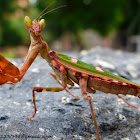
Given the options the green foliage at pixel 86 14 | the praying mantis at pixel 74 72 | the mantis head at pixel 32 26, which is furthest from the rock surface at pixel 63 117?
the green foliage at pixel 86 14

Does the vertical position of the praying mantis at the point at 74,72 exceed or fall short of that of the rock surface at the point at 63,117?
it exceeds it

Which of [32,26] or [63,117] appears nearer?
[32,26]

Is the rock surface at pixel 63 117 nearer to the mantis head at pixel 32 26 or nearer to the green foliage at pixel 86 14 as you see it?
the mantis head at pixel 32 26

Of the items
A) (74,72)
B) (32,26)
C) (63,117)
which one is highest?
(32,26)

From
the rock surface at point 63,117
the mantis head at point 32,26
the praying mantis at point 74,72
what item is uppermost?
the mantis head at point 32,26

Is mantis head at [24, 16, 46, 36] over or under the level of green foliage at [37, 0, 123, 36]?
over

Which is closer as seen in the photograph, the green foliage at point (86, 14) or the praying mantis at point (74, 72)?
the praying mantis at point (74, 72)

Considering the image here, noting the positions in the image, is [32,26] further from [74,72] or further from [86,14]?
[86,14]

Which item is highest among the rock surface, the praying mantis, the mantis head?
the mantis head

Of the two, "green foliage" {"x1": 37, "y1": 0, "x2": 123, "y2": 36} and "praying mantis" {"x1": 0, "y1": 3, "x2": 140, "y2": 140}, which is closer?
"praying mantis" {"x1": 0, "y1": 3, "x2": 140, "y2": 140}

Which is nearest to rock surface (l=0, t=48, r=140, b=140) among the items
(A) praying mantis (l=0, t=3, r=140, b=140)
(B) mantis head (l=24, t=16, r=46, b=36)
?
(A) praying mantis (l=0, t=3, r=140, b=140)

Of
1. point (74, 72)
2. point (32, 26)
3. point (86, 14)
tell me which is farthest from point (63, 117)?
point (86, 14)

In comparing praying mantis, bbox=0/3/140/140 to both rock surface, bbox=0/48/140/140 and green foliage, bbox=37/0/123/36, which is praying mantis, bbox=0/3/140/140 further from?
green foliage, bbox=37/0/123/36

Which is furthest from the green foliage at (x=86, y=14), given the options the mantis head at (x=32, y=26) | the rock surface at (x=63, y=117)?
the mantis head at (x=32, y=26)
